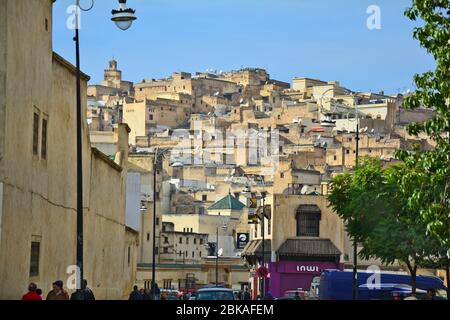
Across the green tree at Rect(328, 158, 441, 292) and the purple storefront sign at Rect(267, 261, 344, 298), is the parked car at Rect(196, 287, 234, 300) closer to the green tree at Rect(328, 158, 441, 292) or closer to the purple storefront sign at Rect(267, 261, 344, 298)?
the green tree at Rect(328, 158, 441, 292)

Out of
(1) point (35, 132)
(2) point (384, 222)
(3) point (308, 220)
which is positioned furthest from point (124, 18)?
(3) point (308, 220)

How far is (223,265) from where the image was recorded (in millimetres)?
101312

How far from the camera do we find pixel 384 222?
4441cm

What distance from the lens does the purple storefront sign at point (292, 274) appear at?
71.4m

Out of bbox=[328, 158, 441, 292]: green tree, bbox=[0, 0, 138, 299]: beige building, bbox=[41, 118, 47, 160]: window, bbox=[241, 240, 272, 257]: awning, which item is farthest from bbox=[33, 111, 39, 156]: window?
bbox=[241, 240, 272, 257]: awning

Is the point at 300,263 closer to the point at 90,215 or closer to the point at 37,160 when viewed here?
the point at 90,215

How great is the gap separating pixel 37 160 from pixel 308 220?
44408mm

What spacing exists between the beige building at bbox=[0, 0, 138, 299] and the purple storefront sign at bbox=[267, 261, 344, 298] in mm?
32898

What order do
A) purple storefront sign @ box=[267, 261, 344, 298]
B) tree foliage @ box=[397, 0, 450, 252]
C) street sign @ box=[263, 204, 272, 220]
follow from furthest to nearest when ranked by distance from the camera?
street sign @ box=[263, 204, 272, 220] < purple storefront sign @ box=[267, 261, 344, 298] < tree foliage @ box=[397, 0, 450, 252]

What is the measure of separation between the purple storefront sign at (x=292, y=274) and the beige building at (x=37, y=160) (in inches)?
1295

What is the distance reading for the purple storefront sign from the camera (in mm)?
71438

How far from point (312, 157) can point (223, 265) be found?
85.6 metres
